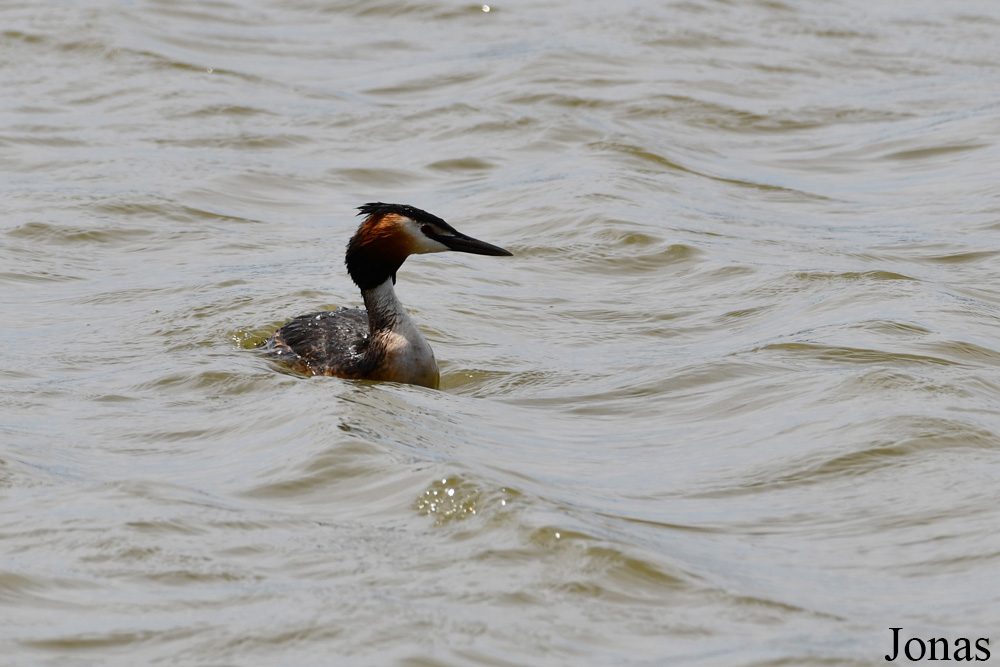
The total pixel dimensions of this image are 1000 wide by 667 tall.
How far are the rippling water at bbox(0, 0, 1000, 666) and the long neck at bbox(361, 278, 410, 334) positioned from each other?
16.2 inches

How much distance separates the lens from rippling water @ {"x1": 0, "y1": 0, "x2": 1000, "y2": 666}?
591 centimetres

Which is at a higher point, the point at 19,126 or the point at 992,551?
the point at 19,126

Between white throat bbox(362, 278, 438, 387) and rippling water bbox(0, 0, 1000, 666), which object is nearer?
rippling water bbox(0, 0, 1000, 666)

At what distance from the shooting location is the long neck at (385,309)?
9094 mm

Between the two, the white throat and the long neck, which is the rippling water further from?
the long neck

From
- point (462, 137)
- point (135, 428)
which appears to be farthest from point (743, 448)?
point (462, 137)

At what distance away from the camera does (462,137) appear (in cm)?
1592

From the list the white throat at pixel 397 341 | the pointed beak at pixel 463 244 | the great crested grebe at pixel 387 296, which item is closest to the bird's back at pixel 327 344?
the great crested grebe at pixel 387 296

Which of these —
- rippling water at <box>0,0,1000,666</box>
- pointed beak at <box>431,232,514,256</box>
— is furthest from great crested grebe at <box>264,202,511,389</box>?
rippling water at <box>0,0,1000,666</box>

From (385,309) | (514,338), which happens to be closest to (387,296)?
(385,309)

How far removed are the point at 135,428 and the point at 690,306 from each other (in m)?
4.43

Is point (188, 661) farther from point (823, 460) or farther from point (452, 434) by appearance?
point (823, 460)

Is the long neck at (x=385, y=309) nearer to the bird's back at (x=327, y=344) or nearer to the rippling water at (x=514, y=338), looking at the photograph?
the bird's back at (x=327, y=344)

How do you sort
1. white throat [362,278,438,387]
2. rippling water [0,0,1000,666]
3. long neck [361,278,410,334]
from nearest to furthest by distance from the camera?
rippling water [0,0,1000,666], white throat [362,278,438,387], long neck [361,278,410,334]
